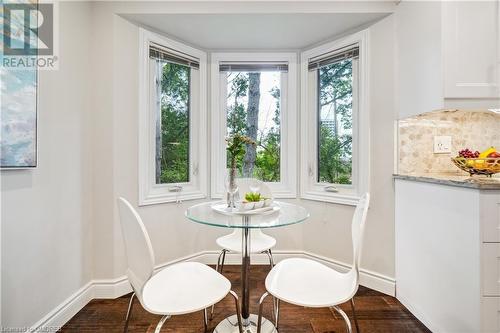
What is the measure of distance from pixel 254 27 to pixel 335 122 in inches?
45.6

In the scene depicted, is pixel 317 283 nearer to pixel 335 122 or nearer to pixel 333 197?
pixel 333 197

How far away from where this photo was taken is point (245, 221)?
134cm

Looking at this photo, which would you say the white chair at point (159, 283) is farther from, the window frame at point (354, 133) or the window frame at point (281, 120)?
the window frame at point (354, 133)

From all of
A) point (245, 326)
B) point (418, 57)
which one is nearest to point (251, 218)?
point (245, 326)

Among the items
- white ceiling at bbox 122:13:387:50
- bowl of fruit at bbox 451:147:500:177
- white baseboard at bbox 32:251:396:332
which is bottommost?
white baseboard at bbox 32:251:396:332

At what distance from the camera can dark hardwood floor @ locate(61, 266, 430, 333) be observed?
166 cm

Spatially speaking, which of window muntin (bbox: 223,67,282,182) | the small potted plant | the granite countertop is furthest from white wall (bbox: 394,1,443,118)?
the small potted plant

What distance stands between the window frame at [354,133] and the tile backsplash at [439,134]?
29cm

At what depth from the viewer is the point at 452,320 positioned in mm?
1453

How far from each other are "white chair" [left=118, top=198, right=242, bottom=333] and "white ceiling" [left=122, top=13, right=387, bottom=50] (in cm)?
171

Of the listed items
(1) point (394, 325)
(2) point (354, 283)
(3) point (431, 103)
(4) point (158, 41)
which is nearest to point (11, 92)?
(4) point (158, 41)

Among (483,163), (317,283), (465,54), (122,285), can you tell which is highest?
(465,54)

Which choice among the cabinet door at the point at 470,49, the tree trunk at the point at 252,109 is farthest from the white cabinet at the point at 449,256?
the tree trunk at the point at 252,109

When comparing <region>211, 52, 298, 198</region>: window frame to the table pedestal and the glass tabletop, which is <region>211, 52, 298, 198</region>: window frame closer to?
the glass tabletop
